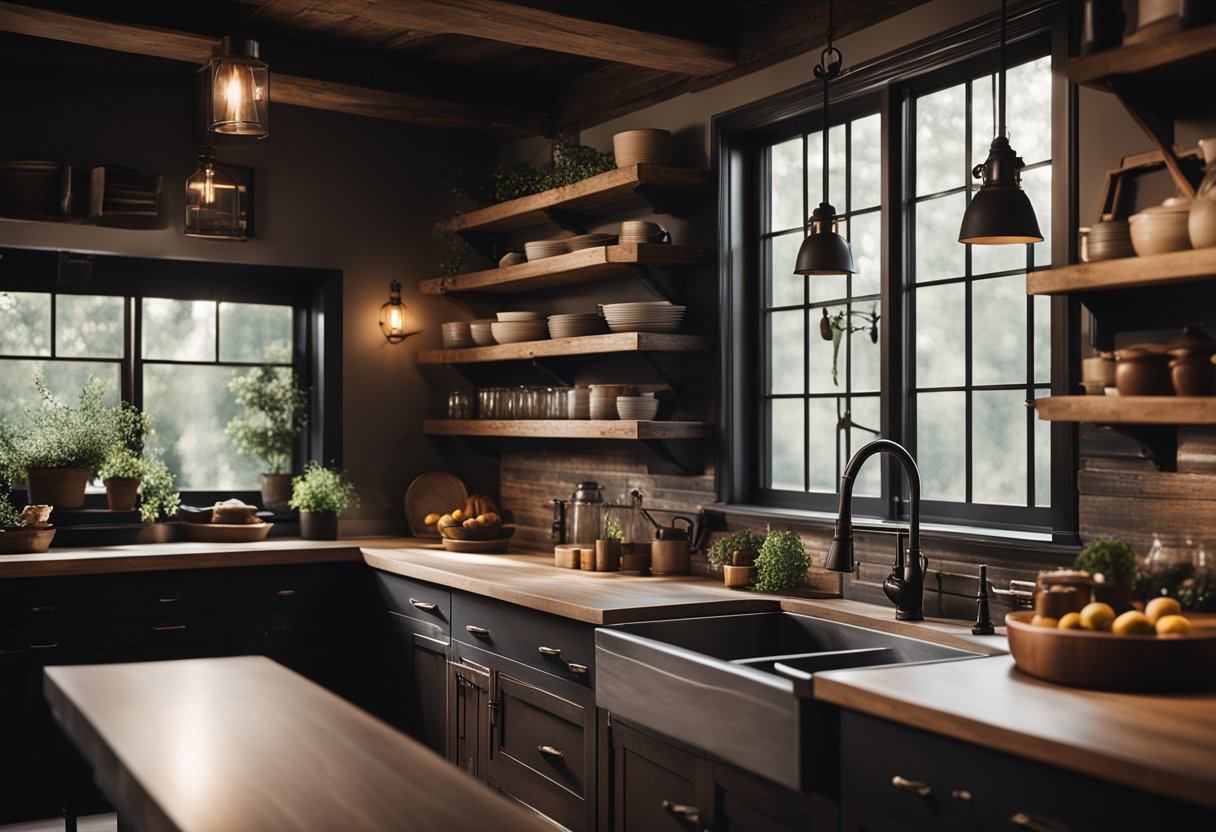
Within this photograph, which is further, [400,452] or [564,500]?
[400,452]

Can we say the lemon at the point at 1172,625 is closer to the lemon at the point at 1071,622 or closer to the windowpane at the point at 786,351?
the lemon at the point at 1071,622

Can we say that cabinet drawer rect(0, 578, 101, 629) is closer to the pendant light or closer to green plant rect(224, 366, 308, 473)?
green plant rect(224, 366, 308, 473)

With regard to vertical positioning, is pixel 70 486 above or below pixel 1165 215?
below

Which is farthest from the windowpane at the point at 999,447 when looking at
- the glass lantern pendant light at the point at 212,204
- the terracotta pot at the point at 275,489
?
the terracotta pot at the point at 275,489

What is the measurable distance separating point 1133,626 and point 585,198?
2987 mm

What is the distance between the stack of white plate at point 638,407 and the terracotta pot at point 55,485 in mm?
2285

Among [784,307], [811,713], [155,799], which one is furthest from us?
[784,307]

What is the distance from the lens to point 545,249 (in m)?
5.05

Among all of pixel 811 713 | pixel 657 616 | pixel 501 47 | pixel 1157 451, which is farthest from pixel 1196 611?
pixel 501 47

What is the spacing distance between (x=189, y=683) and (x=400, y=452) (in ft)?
10.7

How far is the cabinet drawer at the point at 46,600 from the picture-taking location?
447 centimetres

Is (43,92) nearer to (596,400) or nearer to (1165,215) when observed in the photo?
(596,400)

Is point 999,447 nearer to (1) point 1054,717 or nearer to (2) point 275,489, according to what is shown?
(1) point 1054,717

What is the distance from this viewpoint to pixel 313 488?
5.41 meters
